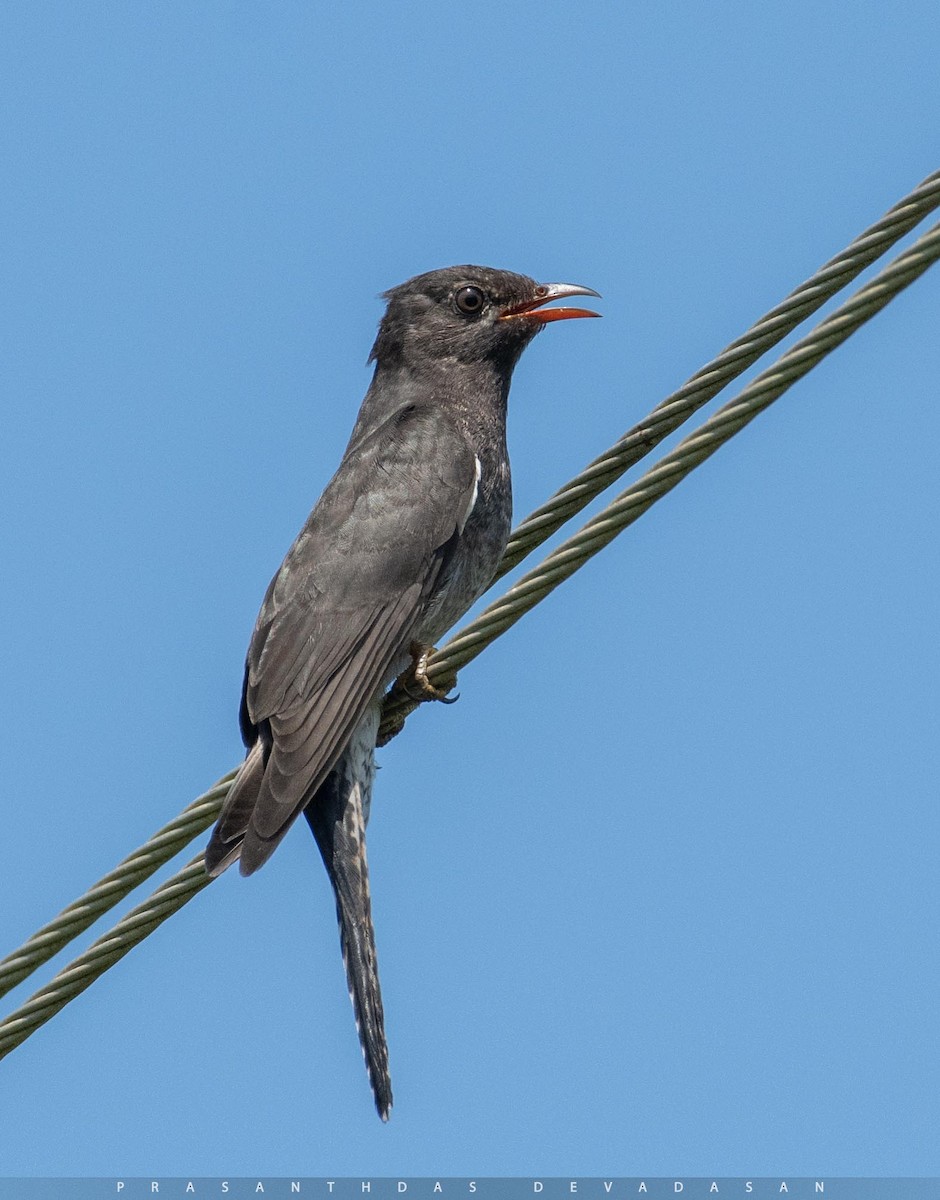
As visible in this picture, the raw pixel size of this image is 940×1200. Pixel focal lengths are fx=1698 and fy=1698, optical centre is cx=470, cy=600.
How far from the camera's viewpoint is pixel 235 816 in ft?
18.7

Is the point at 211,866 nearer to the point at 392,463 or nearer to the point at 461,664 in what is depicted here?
the point at 461,664

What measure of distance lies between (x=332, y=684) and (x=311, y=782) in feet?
1.53

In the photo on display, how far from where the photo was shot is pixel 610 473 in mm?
5406

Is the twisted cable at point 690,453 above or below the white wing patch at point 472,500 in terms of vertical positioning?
below

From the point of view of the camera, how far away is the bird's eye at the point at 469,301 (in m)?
7.84

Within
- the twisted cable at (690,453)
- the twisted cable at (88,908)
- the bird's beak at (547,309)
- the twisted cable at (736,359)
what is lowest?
the twisted cable at (88,908)

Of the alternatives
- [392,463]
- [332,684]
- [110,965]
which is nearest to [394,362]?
[392,463]

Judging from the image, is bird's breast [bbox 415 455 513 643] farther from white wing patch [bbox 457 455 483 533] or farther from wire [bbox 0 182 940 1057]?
wire [bbox 0 182 940 1057]

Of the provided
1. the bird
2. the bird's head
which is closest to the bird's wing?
the bird

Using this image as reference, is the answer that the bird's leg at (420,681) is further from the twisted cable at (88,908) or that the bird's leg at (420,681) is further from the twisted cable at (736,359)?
the twisted cable at (88,908)

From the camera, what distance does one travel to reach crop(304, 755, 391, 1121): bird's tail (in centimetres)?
595

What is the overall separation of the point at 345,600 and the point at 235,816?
1139mm

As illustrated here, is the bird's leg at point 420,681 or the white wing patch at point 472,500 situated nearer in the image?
the bird's leg at point 420,681

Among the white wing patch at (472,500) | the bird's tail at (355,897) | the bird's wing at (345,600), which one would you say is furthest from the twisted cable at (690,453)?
the white wing patch at (472,500)
